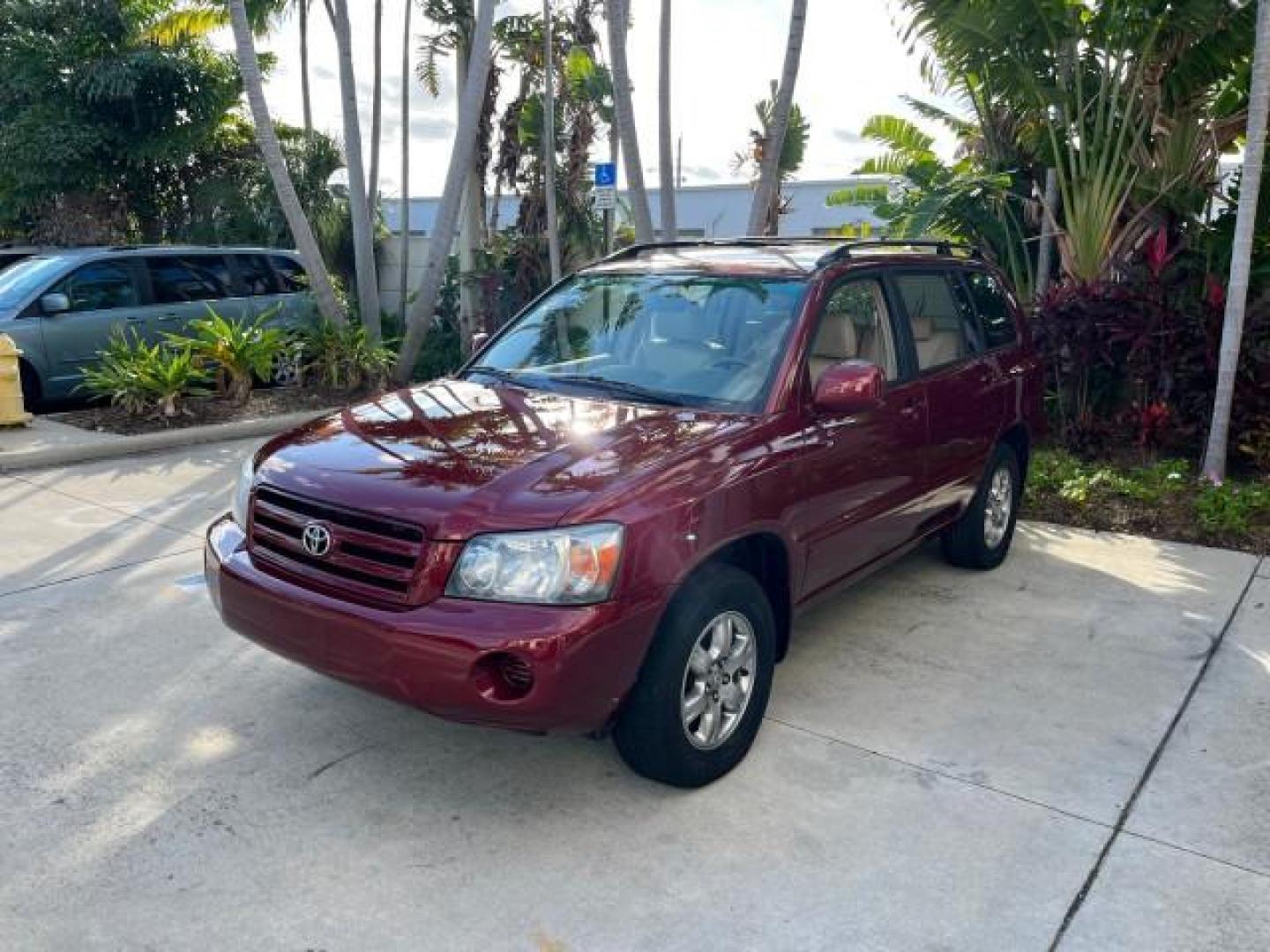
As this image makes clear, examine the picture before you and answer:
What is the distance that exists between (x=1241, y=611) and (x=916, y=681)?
211 centimetres

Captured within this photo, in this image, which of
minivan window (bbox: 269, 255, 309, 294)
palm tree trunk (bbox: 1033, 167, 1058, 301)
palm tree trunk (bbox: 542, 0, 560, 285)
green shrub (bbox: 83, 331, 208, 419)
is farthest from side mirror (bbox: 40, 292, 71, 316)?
palm tree trunk (bbox: 1033, 167, 1058, 301)

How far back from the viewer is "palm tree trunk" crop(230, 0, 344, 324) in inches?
398

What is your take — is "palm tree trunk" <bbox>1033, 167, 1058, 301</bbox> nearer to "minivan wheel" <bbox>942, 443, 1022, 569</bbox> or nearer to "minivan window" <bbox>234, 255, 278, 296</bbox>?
"minivan wheel" <bbox>942, 443, 1022, 569</bbox>

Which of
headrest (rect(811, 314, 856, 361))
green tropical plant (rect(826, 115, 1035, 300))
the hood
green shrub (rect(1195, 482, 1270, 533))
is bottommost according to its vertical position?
green shrub (rect(1195, 482, 1270, 533))

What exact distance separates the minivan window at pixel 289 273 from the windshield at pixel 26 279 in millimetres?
2290

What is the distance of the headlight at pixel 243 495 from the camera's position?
3785 millimetres

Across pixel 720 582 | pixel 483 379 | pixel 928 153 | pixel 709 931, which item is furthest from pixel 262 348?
pixel 709 931

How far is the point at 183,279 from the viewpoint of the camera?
10930 mm

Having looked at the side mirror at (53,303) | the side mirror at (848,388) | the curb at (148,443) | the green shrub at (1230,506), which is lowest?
the curb at (148,443)

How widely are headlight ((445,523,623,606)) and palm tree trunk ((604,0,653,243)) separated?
726 cm

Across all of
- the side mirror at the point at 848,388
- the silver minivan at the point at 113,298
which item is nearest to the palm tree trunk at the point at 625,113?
the silver minivan at the point at 113,298

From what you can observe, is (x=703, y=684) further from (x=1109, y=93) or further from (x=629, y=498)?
(x=1109, y=93)

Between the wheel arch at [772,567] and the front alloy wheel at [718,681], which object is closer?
the front alloy wheel at [718,681]

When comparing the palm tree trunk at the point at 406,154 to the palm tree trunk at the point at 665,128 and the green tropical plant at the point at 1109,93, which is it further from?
the green tropical plant at the point at 1109,93
